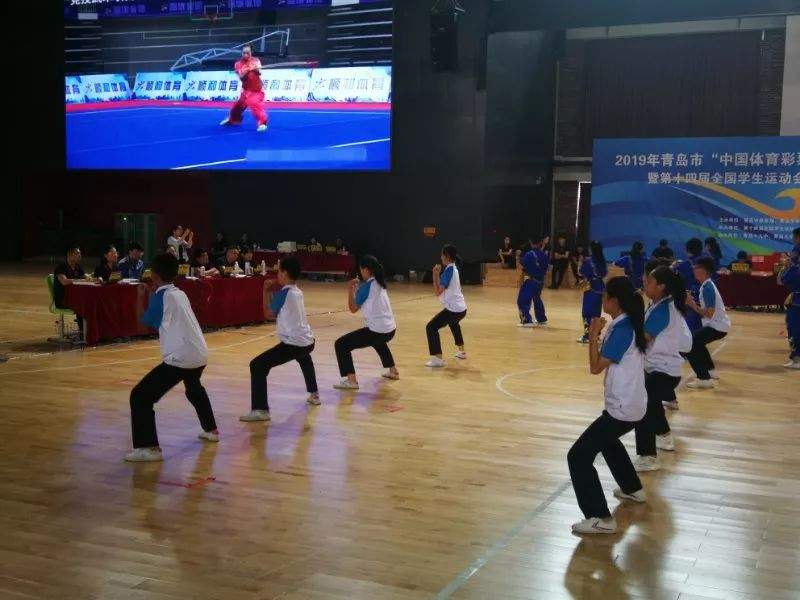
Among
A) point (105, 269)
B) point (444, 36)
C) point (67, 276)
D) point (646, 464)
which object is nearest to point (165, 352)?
point (646, 464)

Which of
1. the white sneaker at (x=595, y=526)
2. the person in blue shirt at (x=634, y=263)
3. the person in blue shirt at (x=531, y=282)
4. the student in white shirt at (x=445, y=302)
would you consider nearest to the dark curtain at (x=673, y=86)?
the person in blue shirt at (x=634, y=263)

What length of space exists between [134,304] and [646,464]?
7.15m

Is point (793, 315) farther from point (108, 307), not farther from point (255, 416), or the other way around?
point (108, 307)

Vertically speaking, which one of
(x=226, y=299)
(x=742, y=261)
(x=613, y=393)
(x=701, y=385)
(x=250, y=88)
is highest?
(x=250, y=88)

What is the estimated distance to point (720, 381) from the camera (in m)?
→ 9.19

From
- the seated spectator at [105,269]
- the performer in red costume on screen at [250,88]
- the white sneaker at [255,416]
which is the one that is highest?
the performer in red costume on screen at [250,88]

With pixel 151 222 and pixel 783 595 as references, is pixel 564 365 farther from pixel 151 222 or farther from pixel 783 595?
pixel 151 222

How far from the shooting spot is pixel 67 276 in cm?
1063

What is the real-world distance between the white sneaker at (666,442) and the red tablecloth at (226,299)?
654cm

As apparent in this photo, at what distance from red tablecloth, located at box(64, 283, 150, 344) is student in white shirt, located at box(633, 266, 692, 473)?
6654mm

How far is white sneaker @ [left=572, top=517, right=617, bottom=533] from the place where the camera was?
180 inches

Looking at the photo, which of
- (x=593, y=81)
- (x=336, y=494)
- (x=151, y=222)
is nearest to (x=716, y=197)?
(x=593, y=81)

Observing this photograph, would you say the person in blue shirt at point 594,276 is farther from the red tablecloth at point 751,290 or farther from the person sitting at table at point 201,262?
the red tablecloth at point 751,290

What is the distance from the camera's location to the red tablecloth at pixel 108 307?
10.5 metres
